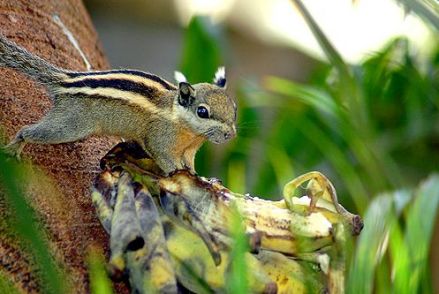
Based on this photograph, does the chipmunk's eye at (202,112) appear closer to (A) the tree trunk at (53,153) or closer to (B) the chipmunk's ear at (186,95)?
(B) the chipmunk's ear at (186,95)

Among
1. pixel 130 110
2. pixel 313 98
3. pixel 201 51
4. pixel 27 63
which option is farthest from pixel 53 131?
pixel 201 51

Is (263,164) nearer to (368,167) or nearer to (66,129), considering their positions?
(368,167)

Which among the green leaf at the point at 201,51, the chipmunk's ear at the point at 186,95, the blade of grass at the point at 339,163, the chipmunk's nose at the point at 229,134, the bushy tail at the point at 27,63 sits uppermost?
the green leaf at the point at 201,51

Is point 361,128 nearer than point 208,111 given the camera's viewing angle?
No

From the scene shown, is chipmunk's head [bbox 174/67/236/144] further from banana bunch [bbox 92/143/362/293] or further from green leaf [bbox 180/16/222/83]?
green leaf [bbox 180/16/222/83]

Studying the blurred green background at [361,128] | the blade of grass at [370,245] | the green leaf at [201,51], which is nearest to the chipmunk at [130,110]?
the blurred green background at [361,128]

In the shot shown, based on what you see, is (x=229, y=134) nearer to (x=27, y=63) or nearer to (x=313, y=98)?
(x=27, y=63)

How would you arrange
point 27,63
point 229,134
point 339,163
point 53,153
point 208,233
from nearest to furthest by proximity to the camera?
point 208,233 → point 53,153 → point 27,63 → point 229,134 → point 339,163
